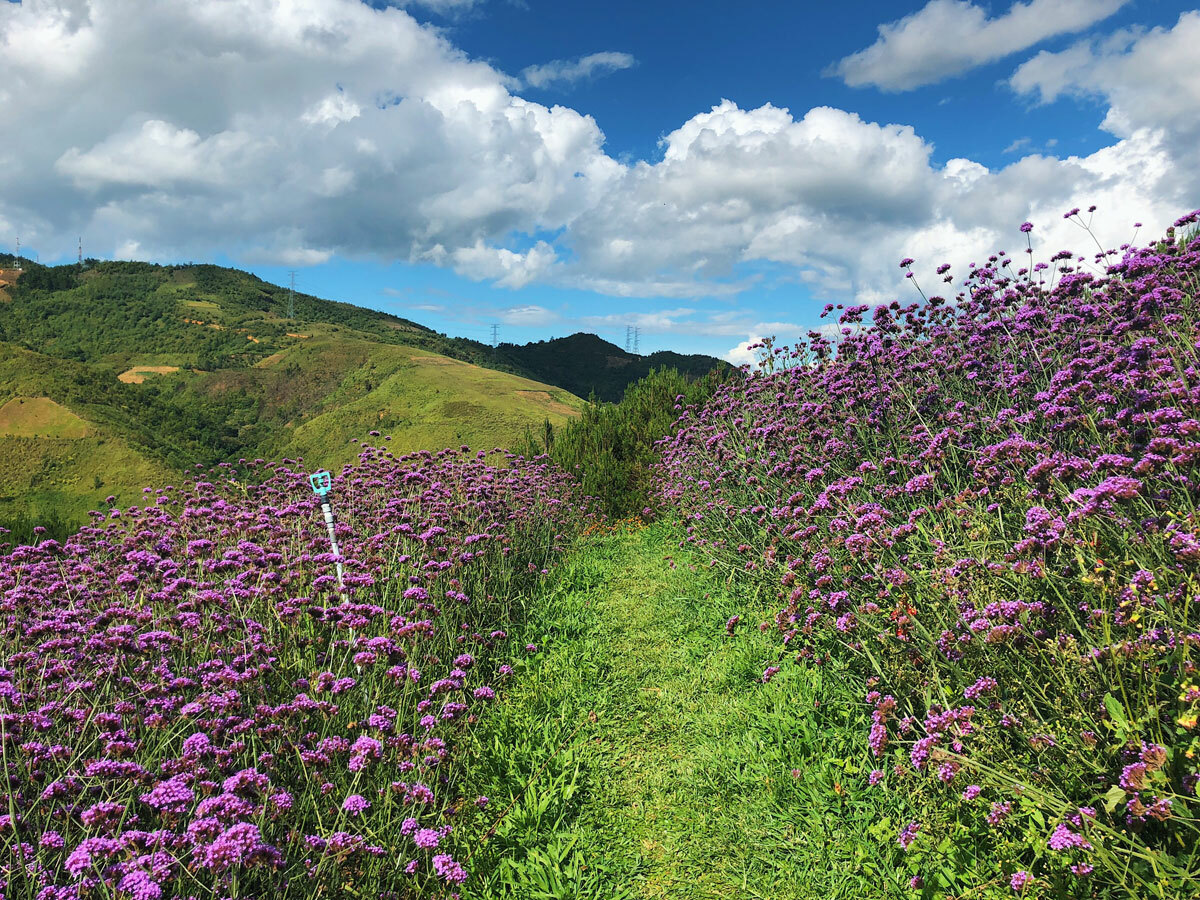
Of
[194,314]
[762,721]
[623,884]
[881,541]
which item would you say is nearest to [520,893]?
[623,884]

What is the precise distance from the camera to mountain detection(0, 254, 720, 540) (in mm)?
44062

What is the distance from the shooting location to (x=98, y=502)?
141 feet

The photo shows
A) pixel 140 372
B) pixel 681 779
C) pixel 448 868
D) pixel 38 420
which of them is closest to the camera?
pixel 448 868

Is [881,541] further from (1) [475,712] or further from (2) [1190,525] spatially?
(1) [475,712]

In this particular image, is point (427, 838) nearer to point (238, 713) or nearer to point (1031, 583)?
point (238, 713)

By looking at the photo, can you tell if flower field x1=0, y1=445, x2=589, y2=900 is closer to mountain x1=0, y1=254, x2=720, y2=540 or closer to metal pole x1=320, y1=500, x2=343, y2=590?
metal pole x1=320, y1=500, x2=343, y2=590

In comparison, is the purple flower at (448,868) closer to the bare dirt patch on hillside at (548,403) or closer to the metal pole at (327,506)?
the metal pole at (327,506)

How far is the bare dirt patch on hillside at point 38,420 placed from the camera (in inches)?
1865

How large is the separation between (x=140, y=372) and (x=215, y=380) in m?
16.3

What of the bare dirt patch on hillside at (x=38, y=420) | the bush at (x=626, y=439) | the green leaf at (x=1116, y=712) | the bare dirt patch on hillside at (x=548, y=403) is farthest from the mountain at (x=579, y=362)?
the green leaf at (x=1116, y=712)

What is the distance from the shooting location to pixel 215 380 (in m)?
84.3

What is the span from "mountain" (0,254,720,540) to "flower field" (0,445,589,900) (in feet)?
32.1

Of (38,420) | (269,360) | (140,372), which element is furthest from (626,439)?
(140,372)

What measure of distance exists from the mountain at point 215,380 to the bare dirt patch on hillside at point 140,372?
372 millimetres
